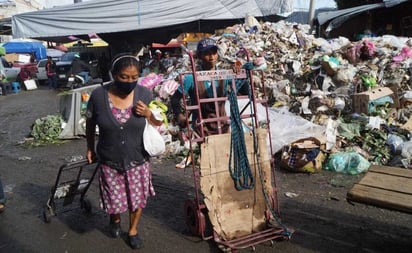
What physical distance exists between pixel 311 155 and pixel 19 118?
9.78 meters

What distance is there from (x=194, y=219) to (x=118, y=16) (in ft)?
24.2

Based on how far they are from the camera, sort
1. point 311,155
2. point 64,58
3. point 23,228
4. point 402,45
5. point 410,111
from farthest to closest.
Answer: point 64,58 → point 402,45 → point 410,111 → point 311,155 → point 23,228

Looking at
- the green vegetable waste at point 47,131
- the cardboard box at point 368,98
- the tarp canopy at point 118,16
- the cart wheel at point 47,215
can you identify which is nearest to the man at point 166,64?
the tarp canopy at point 118,16

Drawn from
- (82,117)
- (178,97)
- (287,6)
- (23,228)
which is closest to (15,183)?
(23,228)

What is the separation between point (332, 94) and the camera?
746cm

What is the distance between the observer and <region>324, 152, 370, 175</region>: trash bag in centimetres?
531

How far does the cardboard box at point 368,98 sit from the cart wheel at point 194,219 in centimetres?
433

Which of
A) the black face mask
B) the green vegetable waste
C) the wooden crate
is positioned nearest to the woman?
the black face mask

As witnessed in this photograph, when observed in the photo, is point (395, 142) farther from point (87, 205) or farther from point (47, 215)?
point (47, 215)

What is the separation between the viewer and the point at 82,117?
8602 millimetres

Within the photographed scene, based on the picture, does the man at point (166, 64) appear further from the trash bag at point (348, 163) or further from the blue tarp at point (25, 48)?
the blue tarp at point (25, 48)

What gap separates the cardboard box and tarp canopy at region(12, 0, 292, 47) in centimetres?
485

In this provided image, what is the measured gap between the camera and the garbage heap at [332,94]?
222 inches

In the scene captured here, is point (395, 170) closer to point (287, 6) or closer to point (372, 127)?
point (372, 127)
